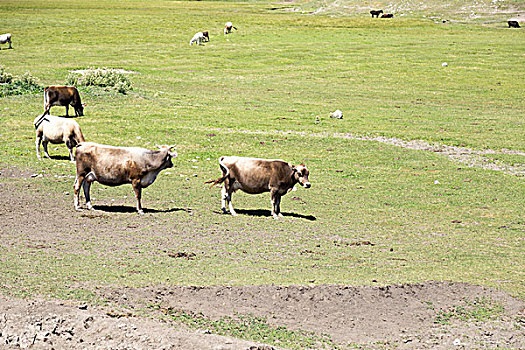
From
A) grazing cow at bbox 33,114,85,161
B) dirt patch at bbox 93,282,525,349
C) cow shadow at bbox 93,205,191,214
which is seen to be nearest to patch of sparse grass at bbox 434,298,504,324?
dirt patch at bbox 93,282,525,349

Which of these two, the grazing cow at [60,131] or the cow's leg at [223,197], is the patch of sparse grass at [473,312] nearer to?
the cow's leg at [223,197]

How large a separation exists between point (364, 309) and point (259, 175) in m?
6.07

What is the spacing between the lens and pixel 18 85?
3897 centimetres

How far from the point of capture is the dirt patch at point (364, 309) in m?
10.6

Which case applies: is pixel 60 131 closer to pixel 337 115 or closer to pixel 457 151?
pixel 457 151

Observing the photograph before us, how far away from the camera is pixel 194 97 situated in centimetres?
4144

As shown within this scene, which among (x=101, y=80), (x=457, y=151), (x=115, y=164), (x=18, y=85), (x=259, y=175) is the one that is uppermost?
(x=115, y=164)

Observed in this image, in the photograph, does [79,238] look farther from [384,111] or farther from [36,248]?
[384,111]

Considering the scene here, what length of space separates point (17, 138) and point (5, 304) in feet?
60.1

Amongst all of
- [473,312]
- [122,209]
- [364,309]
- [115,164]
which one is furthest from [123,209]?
[473,312]

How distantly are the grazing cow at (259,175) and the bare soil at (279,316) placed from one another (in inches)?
208

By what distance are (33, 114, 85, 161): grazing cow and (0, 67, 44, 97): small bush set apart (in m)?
15.4

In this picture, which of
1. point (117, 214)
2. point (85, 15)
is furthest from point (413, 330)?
point (85, 15)

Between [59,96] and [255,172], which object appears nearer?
[255,172]
